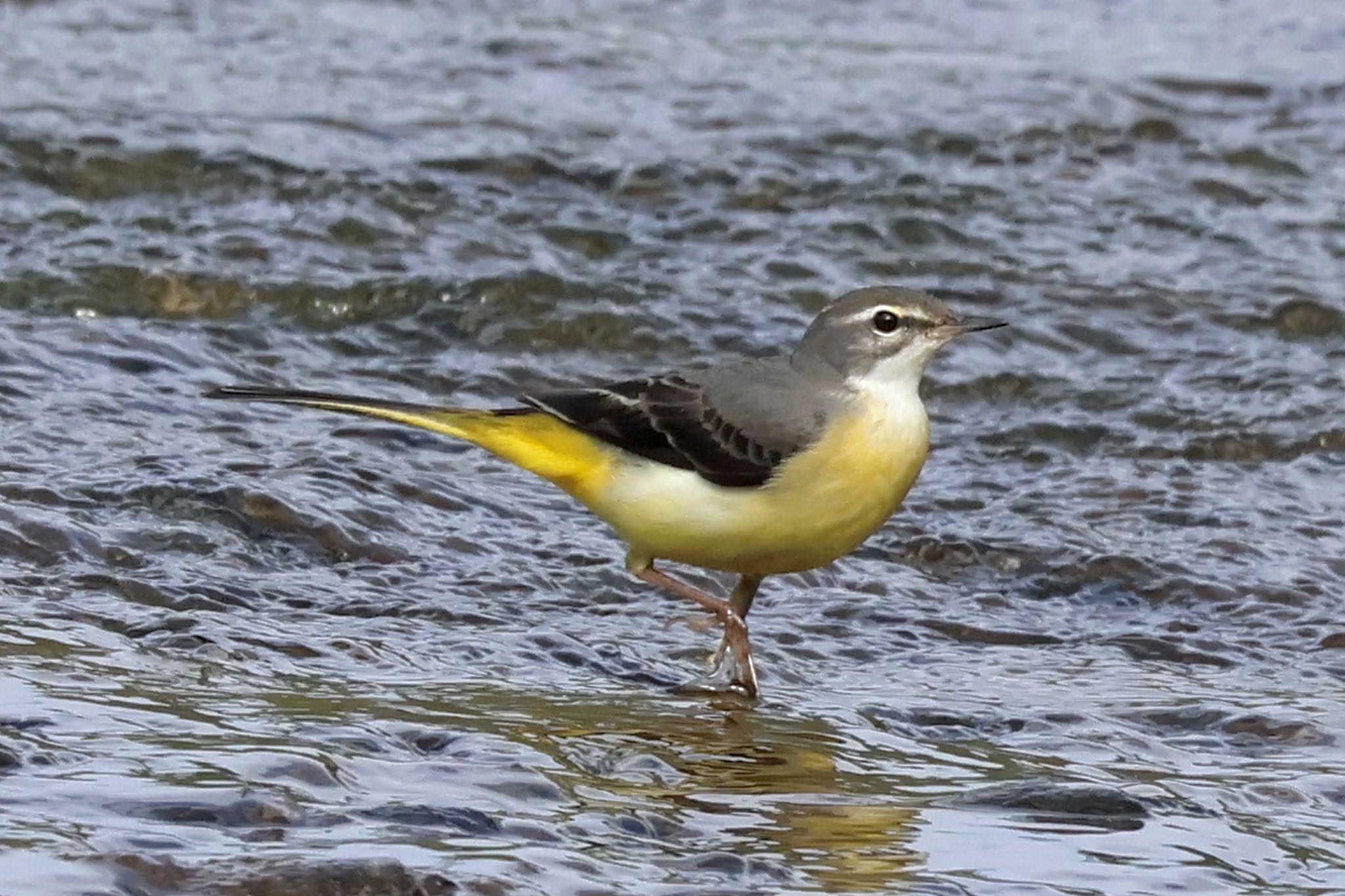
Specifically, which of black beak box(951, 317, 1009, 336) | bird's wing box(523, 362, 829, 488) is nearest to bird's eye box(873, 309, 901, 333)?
black beak box(951, 317, 1009, 336)

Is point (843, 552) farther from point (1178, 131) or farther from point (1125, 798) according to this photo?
point (1178, 131)

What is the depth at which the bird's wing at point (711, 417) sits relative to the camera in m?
7.56

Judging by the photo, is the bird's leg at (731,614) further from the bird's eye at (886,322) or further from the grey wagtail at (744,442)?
the bird's eye at (886,322)

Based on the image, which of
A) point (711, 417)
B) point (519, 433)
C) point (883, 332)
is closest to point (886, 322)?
point (883, 332)

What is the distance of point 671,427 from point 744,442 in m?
0.27

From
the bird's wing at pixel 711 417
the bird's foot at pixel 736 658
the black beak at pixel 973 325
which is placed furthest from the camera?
the black beak at pixel 973 325

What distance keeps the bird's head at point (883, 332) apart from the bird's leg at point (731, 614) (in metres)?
0.74

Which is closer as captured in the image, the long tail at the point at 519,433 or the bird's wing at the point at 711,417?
the bird's wing at the point at 711,417

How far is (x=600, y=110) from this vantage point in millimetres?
14281

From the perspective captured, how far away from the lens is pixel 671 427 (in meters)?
7.77

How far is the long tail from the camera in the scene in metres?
7.82

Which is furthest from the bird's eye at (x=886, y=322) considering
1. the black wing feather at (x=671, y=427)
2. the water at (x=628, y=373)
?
the water at (x=628, y=373)

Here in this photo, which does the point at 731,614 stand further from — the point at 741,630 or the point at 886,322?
the point at 886,322

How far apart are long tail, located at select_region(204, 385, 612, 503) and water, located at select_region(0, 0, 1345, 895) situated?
491 millimetres
